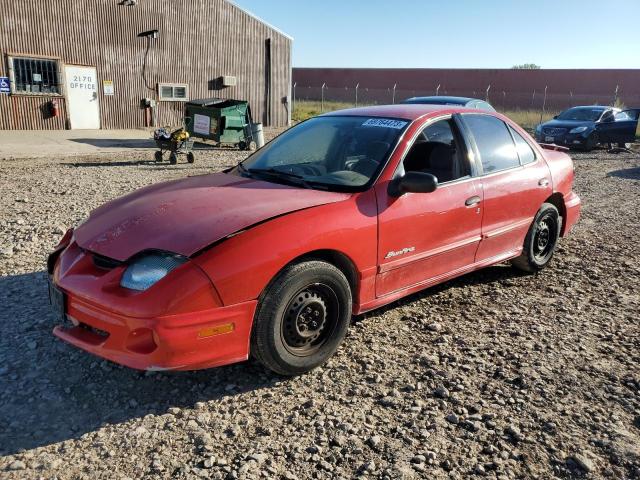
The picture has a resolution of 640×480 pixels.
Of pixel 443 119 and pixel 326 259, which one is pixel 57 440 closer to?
pixel 326 259

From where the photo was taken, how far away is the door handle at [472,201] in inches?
170

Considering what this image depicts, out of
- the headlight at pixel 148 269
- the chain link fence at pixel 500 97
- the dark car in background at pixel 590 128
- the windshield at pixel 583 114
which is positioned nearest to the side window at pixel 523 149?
the headlight at pixel 148 269

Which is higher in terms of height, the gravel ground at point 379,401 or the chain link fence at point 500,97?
the chain link fence at point 500,97

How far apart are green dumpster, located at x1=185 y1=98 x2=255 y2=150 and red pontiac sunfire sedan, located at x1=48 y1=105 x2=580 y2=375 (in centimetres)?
1143

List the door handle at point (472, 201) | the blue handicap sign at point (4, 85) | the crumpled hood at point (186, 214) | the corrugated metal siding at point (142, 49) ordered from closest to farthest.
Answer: the crumpled hood at point (186, 214)
the door handle at point (472, 201)
the blue handicap sign at point (4, 85)
the corrugated metal siding at point (142, 49)

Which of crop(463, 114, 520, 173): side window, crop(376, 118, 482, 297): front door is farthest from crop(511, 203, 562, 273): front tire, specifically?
crop(376, 118, 482, 297): front door

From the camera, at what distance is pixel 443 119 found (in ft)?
14.5

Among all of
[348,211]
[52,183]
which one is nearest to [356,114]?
[348,211]

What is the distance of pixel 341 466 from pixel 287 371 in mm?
803

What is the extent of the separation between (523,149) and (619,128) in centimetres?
1630

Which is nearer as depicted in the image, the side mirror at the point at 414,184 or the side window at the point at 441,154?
the side mirror at the point at 414,184

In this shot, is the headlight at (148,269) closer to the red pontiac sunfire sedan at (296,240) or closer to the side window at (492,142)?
the red pontiac sunfire sedan at (296,240)

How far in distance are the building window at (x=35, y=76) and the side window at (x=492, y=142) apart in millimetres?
16948

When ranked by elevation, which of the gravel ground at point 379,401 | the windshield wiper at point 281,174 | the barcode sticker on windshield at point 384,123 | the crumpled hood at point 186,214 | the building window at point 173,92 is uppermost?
the building window at point 173,92
